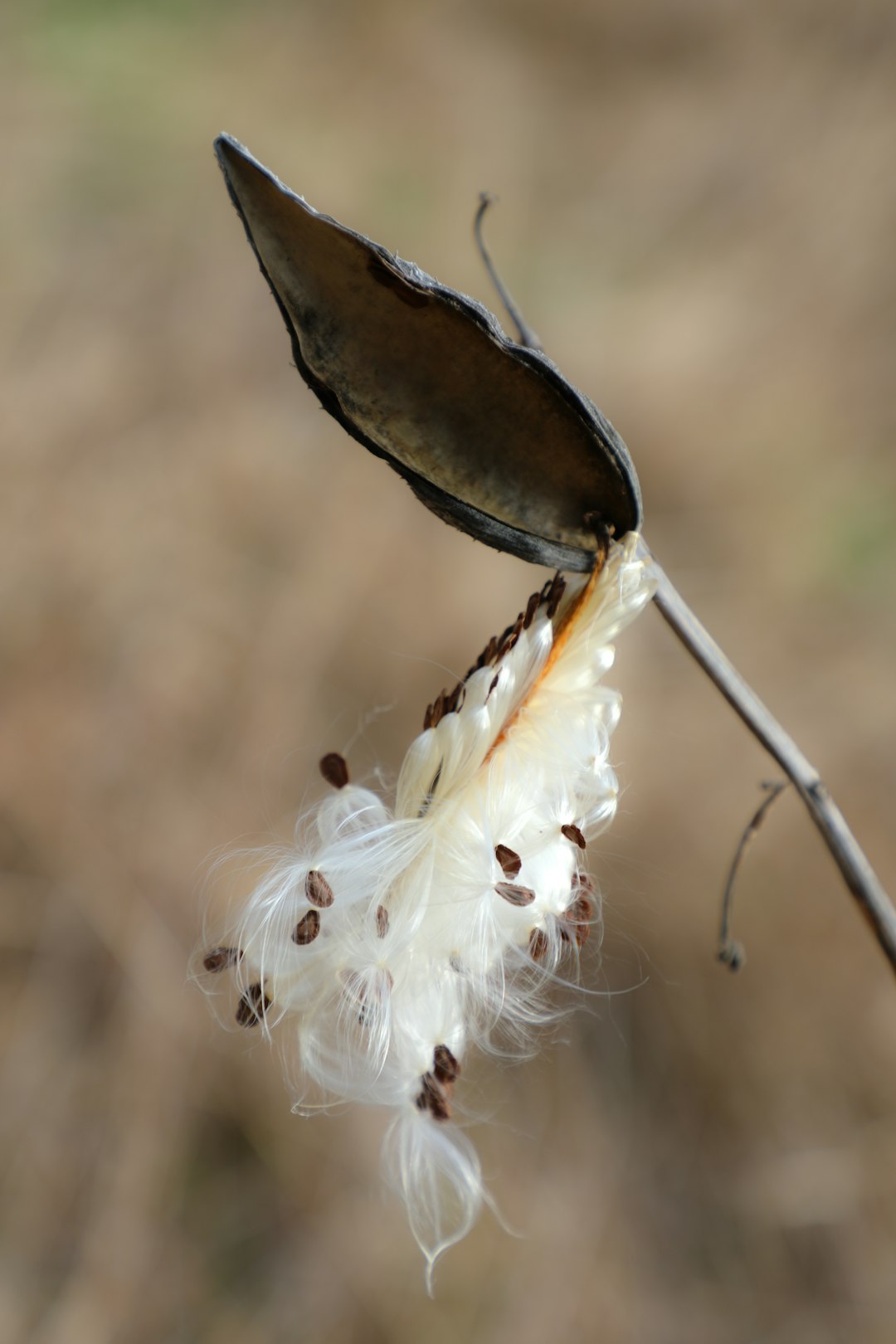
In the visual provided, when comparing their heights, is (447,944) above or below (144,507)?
above

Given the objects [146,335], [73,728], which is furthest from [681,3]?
[73,728]

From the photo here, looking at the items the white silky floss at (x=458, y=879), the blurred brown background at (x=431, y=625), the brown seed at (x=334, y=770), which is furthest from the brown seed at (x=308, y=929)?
the blurred brown background at (x=431, y=625)

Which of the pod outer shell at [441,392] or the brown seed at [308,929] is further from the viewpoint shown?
the brown seed at [308,929]

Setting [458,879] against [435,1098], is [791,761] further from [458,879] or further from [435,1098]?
[435,1098]

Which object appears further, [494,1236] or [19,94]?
[19,94]

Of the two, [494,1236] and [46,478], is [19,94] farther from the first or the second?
Result: [494,1236]

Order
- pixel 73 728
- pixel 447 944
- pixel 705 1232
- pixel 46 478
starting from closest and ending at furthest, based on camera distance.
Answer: pixel 447 944
pixel 705 1232
pixel 73 728
pixel 46 478

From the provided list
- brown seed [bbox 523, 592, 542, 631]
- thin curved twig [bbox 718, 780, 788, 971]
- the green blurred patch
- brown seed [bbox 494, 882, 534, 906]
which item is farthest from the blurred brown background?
brown seed [bbox 523, 592, 542, 631]

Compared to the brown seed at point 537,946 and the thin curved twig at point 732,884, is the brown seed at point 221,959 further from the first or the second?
the thin curved twig at point 732,884
